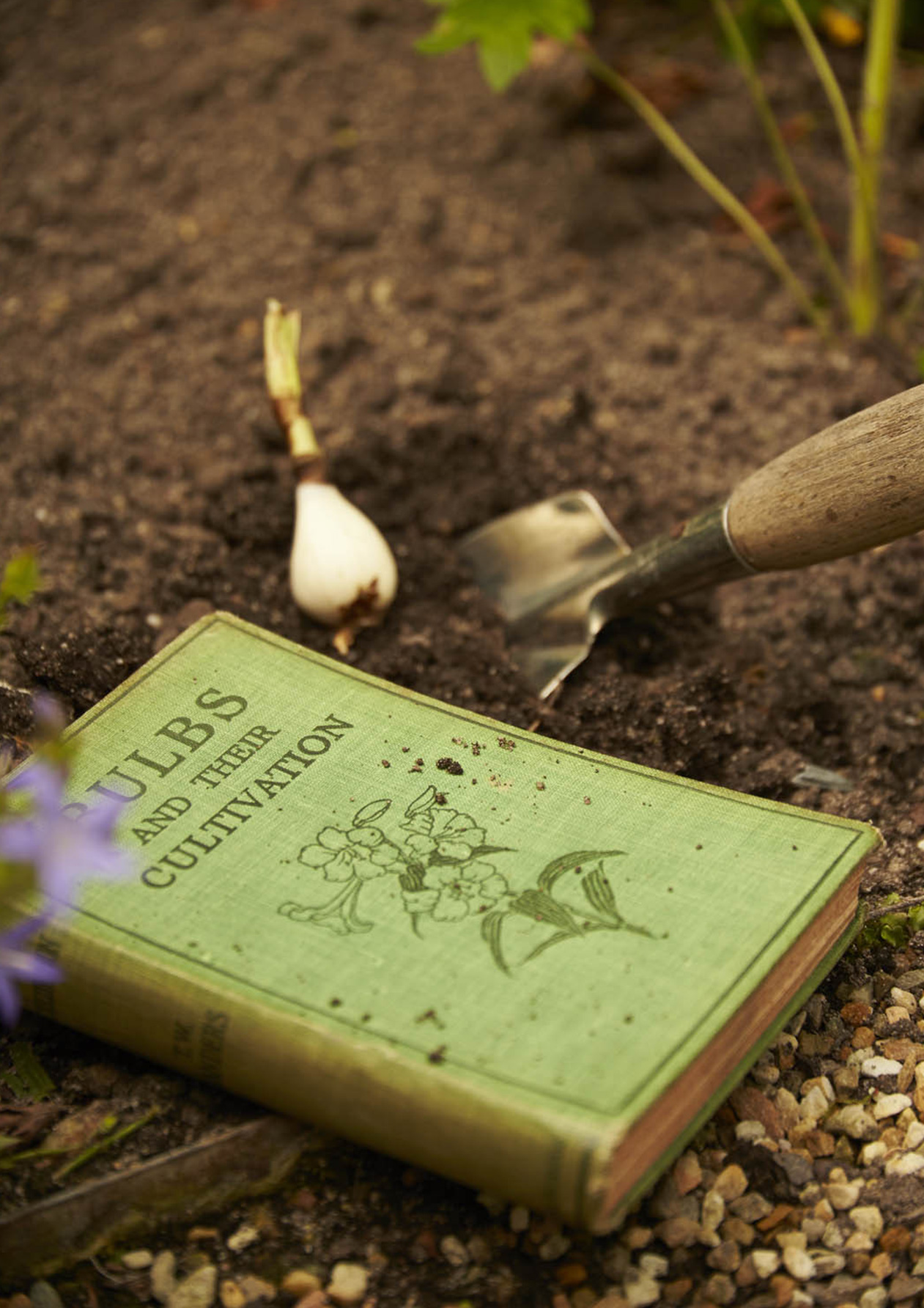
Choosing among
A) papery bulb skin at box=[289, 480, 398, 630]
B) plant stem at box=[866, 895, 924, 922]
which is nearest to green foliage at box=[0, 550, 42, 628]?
papery bulb skin at box=[289, 480, 398, 630]

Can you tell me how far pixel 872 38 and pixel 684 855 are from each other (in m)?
1.30

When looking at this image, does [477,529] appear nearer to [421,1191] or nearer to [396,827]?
[396,827]

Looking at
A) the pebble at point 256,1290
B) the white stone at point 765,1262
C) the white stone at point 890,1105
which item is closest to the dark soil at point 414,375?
the pebble at point 256,1290

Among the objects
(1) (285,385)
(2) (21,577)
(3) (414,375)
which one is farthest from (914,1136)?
(3) (414,375)

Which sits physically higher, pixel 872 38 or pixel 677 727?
pixel 872 38

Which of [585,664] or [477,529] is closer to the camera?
[585,664]

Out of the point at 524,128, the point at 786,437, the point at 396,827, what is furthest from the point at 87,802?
the point at 524,128

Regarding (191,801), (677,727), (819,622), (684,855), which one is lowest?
(819,622)

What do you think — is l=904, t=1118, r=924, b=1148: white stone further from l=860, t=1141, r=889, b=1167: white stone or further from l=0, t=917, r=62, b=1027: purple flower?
l=0, t=917, r=62, b=1027: purple flower

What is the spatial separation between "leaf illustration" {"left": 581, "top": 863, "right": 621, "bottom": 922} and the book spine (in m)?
0.19

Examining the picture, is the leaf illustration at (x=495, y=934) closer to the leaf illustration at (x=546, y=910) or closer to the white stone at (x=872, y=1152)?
the leaf illustration at (x=546, y=910)

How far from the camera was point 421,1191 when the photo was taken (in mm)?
1044

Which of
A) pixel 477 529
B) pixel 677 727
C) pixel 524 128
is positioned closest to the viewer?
pixel 677 727

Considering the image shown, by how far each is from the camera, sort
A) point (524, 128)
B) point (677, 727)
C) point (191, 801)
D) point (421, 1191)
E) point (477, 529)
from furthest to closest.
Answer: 1. point (524, 128)
2. point (477, 529)
3. point (677, 727)
4. point (191, 801)
5. point (421, 1191)
